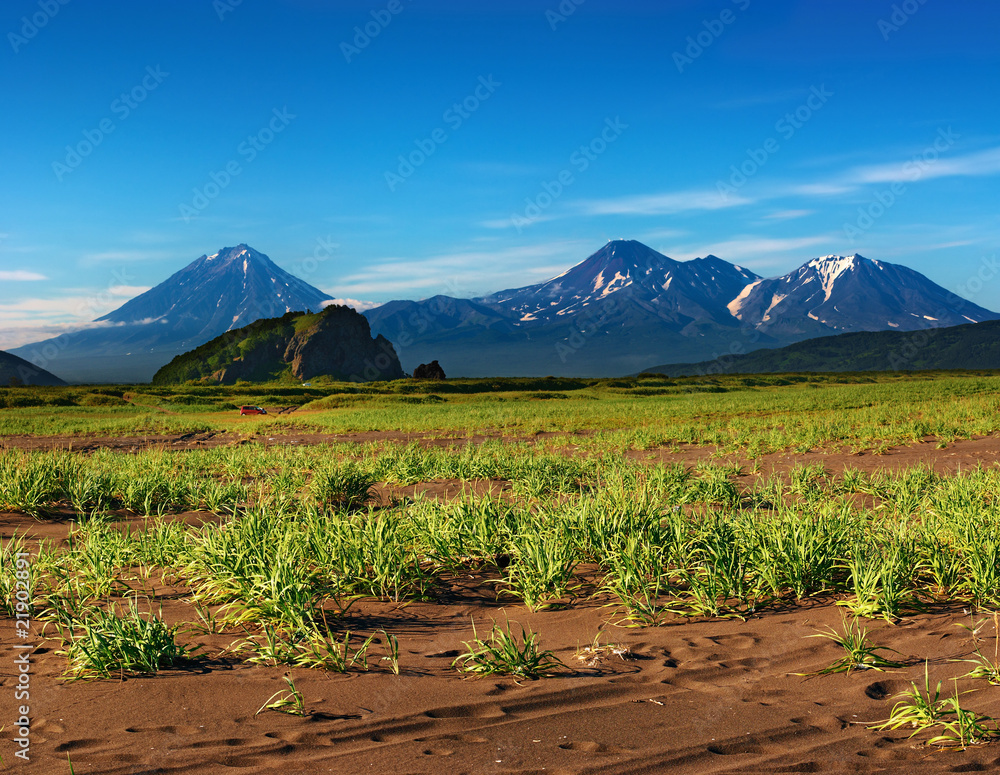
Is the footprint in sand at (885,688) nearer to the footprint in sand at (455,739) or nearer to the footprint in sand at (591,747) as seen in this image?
the footprint in sand at (591,747)

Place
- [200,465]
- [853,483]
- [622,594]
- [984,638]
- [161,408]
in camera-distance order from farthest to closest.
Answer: [161,408], [200,465], [853,483], [622,594], [984,638]

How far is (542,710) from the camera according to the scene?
11.5 feet

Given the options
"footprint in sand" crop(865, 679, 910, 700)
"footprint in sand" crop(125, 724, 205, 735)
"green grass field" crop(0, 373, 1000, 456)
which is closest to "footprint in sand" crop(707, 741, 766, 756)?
"footprint in sand" crop(865, 679, 910, 700)

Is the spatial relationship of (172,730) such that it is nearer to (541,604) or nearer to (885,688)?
(541,604)

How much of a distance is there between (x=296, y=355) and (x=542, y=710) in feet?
438

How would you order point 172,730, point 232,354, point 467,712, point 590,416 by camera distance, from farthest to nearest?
point 232,354
point 590,416
point 467,712
point 172,730

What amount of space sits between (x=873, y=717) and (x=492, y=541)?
132 inches

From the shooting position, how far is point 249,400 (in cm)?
6059

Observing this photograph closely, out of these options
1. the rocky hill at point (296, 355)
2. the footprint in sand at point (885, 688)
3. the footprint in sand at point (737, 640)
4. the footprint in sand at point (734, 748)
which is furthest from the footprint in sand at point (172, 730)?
the rocky hill at point (296, 355)

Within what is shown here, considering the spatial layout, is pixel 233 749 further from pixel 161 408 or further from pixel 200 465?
pixel 161 408

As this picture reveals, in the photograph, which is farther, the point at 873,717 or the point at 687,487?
the point at 687,487

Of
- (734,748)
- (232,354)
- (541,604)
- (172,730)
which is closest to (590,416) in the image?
(541,604)

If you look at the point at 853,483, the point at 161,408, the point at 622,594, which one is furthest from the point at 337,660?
the point at 161,408

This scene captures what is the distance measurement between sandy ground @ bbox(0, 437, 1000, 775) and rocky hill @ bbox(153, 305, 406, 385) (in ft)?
408
